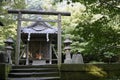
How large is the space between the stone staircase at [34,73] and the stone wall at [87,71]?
0.91 meters

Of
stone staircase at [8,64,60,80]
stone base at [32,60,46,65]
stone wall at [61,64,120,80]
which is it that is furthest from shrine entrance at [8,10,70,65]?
stone wall at [61,64,120,80]

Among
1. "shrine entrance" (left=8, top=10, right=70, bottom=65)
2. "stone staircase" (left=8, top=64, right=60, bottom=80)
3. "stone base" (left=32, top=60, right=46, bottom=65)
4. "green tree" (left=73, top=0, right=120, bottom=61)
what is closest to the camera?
"green tree" (left=73, top=0, right=120, bottom=61)

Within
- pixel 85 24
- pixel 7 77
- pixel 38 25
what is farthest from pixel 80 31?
pixel 38 25

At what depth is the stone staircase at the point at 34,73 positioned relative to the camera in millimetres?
9312

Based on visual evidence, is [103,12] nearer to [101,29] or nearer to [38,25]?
[101,29]

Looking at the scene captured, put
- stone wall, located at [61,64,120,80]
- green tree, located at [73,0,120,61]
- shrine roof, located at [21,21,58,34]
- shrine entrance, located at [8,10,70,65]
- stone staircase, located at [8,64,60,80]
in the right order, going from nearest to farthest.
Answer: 1. green tree, located at [73,0,120,61]
2. stone wall, located at [61,64,120,80]
3. stone staircase, located at [8,64,60,80]
4. shrine roof, located at [21,21,58,34]
5. shrine entrance, located at [8,10,70,65]

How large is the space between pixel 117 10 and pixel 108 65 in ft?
8.44

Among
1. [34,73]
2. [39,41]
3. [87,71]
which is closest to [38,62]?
[39,41]

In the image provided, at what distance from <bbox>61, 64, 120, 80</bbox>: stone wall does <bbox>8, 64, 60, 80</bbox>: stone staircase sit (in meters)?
0.91

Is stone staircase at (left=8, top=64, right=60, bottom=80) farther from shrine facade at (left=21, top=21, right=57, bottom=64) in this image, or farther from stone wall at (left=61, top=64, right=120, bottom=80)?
shrine facade at (left=21, top=21, right=57, bottom=64)

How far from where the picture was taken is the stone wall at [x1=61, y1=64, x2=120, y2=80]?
8.21 m

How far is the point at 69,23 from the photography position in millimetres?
22188

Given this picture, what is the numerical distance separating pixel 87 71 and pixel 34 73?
248cm

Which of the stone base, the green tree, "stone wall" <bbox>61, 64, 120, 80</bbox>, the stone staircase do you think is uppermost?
the green tree
